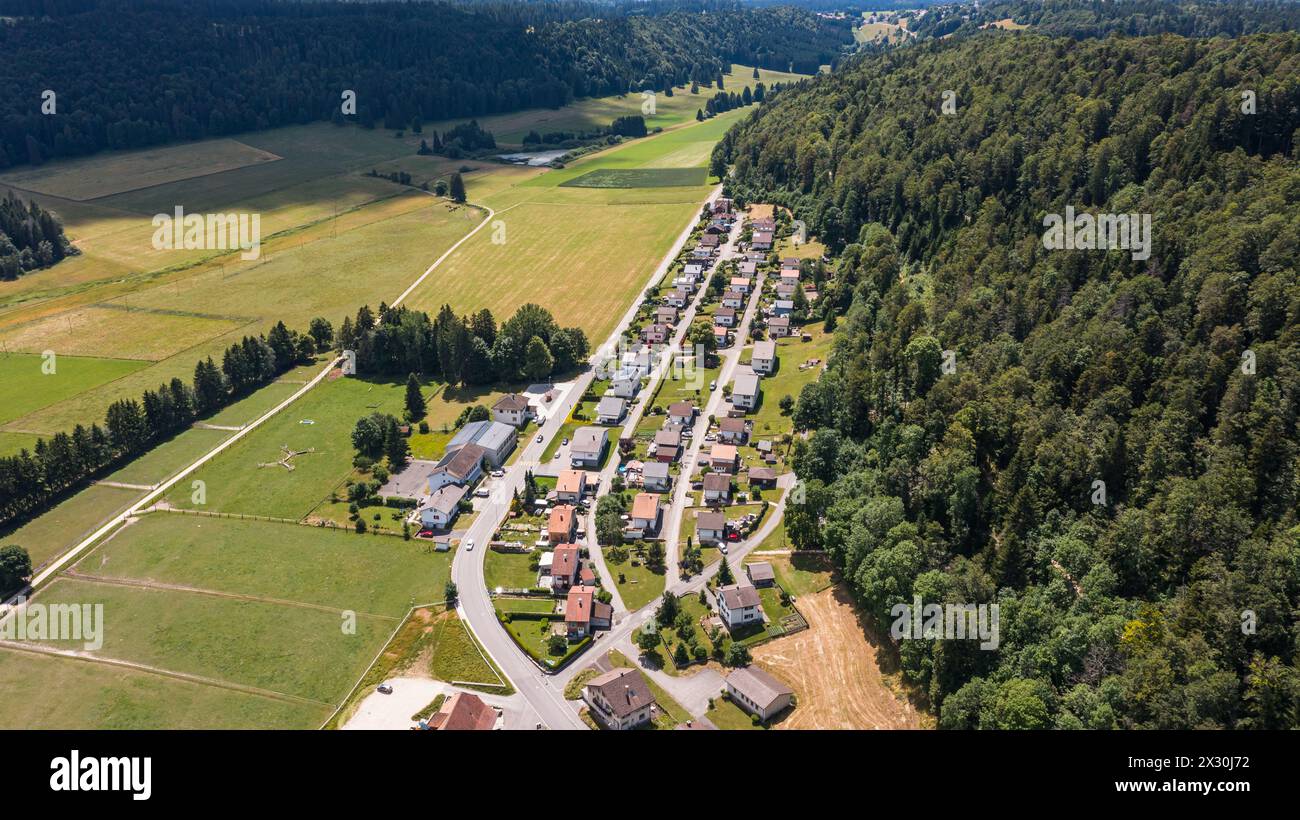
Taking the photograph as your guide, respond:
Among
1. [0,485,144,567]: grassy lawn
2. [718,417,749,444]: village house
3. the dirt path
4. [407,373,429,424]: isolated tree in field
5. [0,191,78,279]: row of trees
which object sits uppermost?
[0,191,78,279]: row of trees

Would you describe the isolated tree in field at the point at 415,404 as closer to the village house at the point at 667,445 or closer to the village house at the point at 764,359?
the village house at the point at 667,445

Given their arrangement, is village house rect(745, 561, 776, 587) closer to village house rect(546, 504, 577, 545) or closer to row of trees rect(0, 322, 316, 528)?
village house rect(546, 504, 577, 545)

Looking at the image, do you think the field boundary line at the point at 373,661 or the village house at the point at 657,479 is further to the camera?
the village house at the point at 657,479

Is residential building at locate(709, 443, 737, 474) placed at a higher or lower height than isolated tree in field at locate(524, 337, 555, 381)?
lower

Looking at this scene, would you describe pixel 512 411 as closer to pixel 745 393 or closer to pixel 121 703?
pixel 745 393

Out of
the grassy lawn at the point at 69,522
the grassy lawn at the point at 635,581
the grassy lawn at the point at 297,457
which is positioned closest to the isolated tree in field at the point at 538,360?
A: the grassy lawn at the point at 297,457

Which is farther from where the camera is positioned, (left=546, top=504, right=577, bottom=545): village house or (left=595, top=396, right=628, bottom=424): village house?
(left=595, top=396, right=628, bottom=424): village house

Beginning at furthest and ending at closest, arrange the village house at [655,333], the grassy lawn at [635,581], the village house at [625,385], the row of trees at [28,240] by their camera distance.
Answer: the row of trees at [28,240] < the village house at [655,333] < the village house at [625,385] < the grassy lawn at [635,581]

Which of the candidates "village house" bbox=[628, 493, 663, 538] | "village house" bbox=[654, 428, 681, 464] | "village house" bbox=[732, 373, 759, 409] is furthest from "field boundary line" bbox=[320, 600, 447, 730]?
"village house" bbox=[732, 373, 759, 409]
